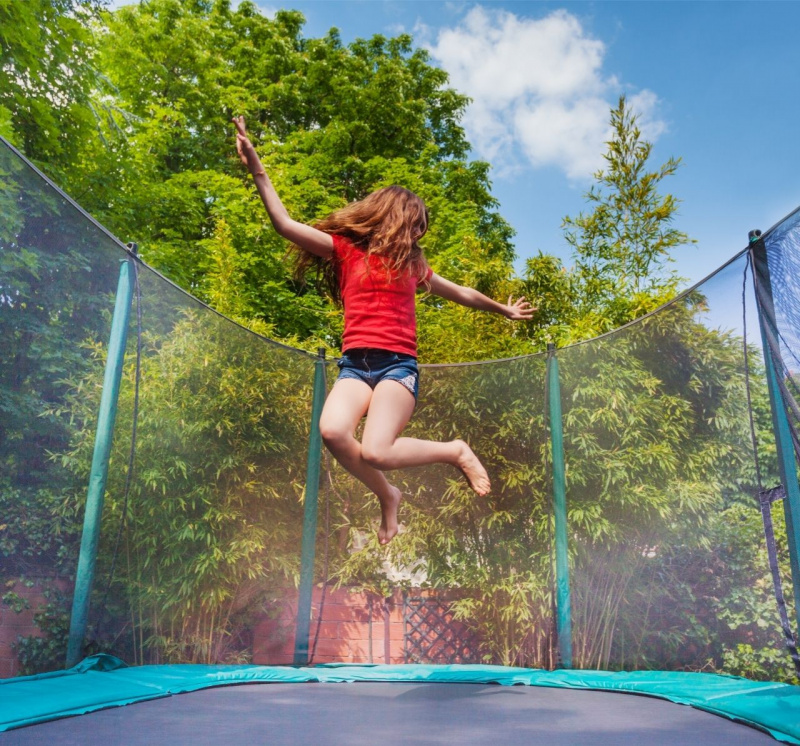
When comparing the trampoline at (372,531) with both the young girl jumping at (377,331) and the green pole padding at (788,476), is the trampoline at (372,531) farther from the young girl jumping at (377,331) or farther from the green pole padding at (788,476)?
the young girl jumping at (377,331)

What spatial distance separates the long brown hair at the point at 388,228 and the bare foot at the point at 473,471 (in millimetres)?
541

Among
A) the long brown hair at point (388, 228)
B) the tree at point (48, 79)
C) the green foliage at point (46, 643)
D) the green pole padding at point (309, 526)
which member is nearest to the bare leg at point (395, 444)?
the long brown hair at point (388, 228)

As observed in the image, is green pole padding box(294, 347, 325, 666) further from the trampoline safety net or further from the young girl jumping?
the young girl jumping

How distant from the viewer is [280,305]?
8086 mm

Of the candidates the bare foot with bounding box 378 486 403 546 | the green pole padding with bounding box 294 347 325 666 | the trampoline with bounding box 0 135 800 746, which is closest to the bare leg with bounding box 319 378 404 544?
the bare foot with bounding box 378 486 403 546

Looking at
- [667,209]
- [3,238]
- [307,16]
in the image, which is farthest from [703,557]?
[307,16]

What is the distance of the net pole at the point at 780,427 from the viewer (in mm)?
1695

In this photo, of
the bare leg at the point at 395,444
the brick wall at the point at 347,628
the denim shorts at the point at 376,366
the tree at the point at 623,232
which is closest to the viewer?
the bare leg at the point at 395,444

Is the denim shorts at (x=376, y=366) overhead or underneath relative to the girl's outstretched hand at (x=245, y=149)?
underneath

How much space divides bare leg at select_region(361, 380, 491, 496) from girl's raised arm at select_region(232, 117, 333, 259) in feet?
1.46

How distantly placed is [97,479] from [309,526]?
129 centimetres

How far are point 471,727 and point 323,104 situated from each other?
9295 millimetres

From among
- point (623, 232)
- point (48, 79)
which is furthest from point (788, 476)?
point (48, 79)

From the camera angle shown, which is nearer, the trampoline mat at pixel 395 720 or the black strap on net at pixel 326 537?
the trampoline mat at pixel 395 720
